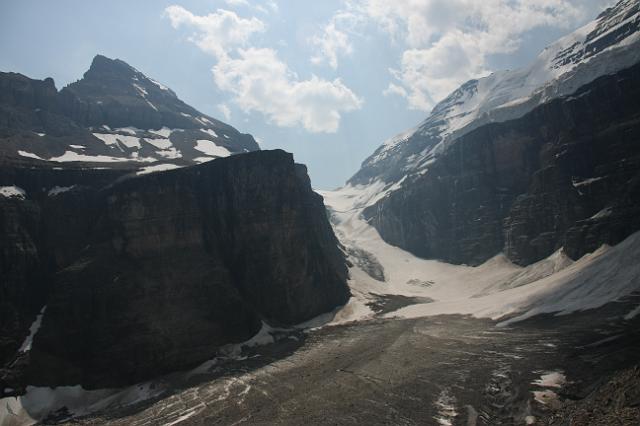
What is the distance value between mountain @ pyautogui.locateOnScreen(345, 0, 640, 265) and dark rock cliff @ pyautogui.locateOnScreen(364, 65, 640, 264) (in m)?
0.25

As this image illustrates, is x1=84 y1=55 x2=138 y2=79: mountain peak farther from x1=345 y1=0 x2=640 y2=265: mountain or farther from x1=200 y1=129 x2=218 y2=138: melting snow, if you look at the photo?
x1=345 y1=0 x2=640 y2=265: mountain

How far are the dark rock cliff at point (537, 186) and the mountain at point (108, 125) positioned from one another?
217 feet

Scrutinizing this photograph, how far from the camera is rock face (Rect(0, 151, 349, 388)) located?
59062 mm

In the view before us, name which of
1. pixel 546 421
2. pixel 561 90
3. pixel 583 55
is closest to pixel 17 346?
pixel 546 421

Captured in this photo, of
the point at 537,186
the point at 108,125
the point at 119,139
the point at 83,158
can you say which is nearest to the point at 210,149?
the point at 119,139

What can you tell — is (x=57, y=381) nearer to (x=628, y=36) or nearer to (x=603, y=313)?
(x=603, y=313)

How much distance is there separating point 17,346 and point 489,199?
120m

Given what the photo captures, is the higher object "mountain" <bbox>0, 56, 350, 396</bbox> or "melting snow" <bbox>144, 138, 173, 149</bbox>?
"melting snow" <bbox>144, 138, 173, 149</bbox>

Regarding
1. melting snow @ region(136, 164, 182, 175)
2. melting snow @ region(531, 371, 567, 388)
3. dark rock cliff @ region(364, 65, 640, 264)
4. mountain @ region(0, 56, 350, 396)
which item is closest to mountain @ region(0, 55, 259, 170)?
melting snow @ region(136, 164, 182, 175)

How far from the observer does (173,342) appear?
61125 millimetres

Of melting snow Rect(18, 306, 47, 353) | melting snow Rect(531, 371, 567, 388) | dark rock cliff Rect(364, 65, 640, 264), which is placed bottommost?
melting snow Rect(531, 371, 567, 388)

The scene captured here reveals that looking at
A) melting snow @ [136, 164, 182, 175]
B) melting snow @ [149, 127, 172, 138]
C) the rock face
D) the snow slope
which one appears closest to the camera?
the rock face

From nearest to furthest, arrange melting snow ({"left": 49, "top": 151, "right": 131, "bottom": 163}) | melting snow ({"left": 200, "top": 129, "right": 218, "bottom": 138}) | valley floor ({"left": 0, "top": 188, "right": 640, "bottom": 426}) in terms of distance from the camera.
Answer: valley floor ({"left": 0, "top": 188, "right": 640, "bottom": 426})
melting snow ({"left": 49, "top": 151, "right": 131, "bottom": 163})
melting snow ({"left": 200, "top": 129, "right": 218, "bottom": 138})

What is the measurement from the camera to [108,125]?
440 feet
